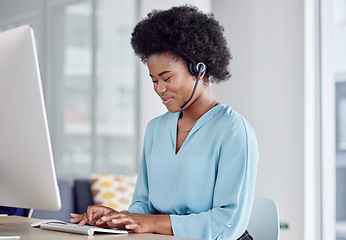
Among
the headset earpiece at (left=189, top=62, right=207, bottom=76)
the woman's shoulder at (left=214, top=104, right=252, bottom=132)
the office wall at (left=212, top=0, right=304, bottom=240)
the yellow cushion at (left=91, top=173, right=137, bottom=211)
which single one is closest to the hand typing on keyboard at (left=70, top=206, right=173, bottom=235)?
the woman's shoulder at (left=214, top=104, right=252, bottom=132)

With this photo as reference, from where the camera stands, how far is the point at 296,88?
3609mm

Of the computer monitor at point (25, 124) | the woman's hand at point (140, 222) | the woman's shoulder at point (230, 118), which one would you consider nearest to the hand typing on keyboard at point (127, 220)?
the woman's hand at point (140, 222)

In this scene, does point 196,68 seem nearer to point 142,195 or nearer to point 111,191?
point 142,195

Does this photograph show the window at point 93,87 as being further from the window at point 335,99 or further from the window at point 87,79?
the window at point 335,99

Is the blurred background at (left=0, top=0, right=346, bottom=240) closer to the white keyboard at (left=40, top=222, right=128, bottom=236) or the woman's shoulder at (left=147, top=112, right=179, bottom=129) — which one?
the woman's shoulder at (left=147, top=112, right=179, bottom=129)

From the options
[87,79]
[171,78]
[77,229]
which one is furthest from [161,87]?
[87,79]

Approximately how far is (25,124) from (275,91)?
9.52ft

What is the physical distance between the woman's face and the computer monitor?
23.7 inches

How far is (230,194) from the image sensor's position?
1.41m

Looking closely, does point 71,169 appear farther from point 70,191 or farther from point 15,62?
point 15,62

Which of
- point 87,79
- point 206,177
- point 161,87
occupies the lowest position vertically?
point 206,177

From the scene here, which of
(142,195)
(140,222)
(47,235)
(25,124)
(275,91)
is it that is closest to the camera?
(25,124)

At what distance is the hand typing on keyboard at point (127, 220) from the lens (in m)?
1.23

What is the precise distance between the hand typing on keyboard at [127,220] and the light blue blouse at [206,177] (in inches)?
1.6
